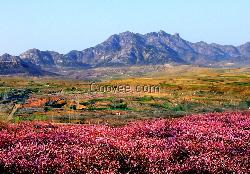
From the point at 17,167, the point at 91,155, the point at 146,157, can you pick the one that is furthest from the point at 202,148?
the point at 17,167

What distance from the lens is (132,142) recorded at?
1605 centimetres

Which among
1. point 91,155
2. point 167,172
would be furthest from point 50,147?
point 167,172

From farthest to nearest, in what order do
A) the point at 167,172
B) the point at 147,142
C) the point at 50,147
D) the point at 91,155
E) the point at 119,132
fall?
the point at 119,132, the point at 147,142, the point at 50,147, the point at 91,155, the point at 167,172

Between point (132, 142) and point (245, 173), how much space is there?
14.0ft

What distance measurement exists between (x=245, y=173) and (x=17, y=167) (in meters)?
5.84

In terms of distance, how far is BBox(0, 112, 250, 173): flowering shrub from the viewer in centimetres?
1304

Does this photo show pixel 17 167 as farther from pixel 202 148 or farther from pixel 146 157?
pixel 202 148

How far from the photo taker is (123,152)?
14.5 meters

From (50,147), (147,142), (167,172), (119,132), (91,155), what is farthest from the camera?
(119,132)

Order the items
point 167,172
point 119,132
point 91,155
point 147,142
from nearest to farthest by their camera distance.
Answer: point 167,172, point 91,155, point 147,142, point 119,132

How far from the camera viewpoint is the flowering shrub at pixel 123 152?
13.0 meters

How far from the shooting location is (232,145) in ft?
54.1

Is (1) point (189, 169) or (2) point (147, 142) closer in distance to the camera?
(1) point (189, 169)

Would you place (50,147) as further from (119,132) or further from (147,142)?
(119,132)
